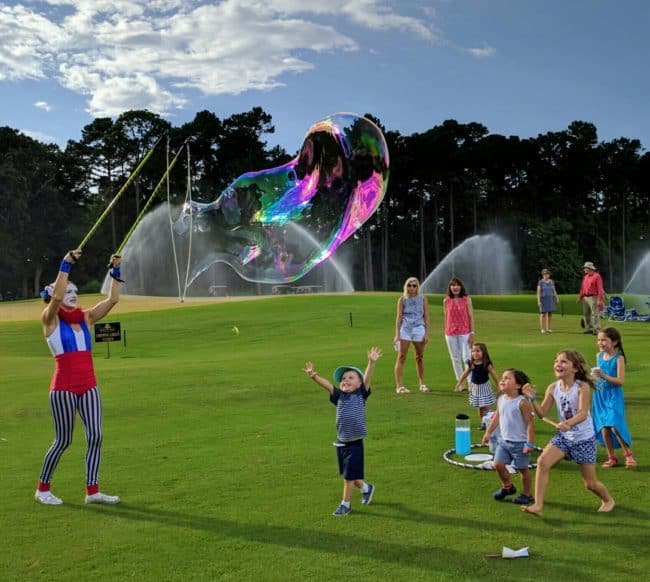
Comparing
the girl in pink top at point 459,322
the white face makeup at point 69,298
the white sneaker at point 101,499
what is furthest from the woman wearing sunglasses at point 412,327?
the white face makeup at point 69,298

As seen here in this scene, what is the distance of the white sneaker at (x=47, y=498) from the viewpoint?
773 centimetres

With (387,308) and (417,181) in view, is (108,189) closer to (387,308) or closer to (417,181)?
(417,181)

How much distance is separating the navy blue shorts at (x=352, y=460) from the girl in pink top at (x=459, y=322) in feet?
22.2

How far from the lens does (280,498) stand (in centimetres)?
773

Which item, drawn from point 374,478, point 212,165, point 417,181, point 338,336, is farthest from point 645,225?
point 374,478

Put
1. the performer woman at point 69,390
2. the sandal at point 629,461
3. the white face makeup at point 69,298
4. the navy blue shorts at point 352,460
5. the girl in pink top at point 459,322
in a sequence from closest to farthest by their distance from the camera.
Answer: the navy blue shorts at point 352,460 → the performer woman at point 69,390 → the white face makeup at point 69,298 → the sandal at point 629,461 → the girl in pink top at point 459,322

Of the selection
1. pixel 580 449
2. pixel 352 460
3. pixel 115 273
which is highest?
pixel 115 273

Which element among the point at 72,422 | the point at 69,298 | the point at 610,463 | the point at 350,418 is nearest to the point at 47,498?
the point at 72,422

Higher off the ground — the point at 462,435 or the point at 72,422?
the point at 72,422

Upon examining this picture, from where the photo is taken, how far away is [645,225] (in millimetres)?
95062

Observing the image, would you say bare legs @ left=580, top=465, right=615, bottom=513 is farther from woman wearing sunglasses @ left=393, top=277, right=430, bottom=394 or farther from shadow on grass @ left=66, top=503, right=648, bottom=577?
woman wearing sunglasses @ left=393, top=277, right=430, bottom=394

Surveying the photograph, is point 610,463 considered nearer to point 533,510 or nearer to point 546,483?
point 546,483

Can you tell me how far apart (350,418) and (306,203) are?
57.9ft

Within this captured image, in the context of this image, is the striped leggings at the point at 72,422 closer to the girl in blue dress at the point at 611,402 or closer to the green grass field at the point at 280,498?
the green grass field at the point at 280,498
